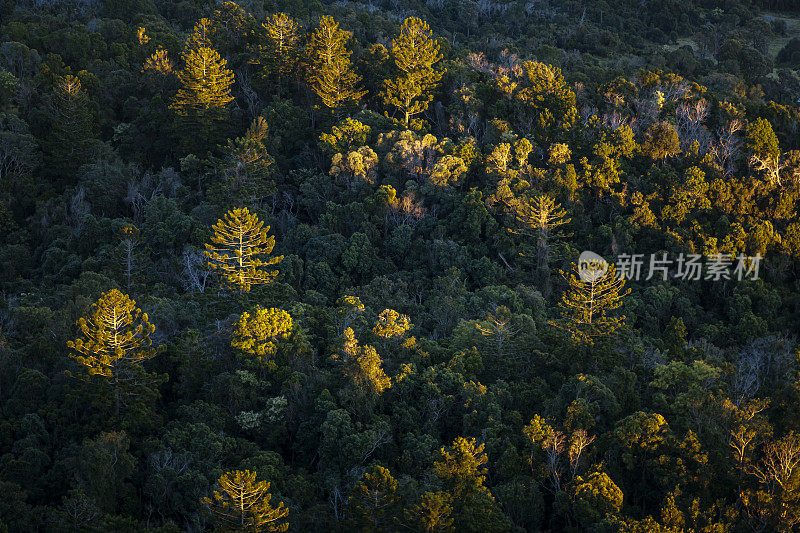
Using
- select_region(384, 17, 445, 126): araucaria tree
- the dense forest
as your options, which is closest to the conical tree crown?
the dense forest

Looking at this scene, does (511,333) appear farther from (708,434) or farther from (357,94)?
(357,94)

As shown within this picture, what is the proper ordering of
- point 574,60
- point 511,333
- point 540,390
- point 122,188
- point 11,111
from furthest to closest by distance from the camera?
point 574,60 → point 11,111 → point 122,188 → point 511,333 → point 540,390

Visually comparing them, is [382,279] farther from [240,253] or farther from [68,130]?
[68,130]

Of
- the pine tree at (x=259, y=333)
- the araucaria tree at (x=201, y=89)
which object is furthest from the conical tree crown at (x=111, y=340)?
the araucaria tree at (x=201, y=89)

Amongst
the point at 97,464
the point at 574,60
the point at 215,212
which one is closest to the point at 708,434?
the point at 97,464

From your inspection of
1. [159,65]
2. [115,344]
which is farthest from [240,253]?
[159,65]

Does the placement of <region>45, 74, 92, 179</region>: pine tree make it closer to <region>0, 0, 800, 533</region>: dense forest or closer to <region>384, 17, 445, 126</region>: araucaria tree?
<region>0, 0, 800, 533</region>: dense forest

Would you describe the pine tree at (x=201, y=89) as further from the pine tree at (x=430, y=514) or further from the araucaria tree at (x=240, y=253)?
the pine tree at (x=430, y=514)
